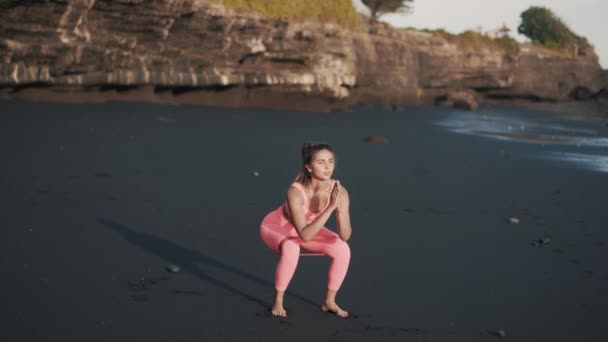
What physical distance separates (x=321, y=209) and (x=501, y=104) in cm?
5017

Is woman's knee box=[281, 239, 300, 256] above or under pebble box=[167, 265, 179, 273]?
above

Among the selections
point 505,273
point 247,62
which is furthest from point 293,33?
point 505,273

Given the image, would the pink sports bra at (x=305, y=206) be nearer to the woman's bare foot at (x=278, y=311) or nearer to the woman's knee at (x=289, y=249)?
the woman's knee at (x=289, y=249)

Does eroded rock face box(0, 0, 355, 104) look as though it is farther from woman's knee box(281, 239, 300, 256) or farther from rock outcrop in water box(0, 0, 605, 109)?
woman's knee box(281, 239, 300, 256)

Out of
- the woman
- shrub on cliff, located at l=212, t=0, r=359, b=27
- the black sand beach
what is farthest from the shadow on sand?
shrub on cliff, located at l=212, t=0, r=359, b=27

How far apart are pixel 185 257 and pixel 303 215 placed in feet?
5.88

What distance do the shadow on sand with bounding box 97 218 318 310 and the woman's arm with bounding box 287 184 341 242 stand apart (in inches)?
28.9

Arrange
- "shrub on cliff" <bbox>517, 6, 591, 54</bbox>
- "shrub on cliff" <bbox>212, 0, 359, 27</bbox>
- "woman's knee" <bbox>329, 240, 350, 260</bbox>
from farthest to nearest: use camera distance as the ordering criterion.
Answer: "shrub on cliff" <bbox>517, 6, 591, 54</bbox> < "shrub on cliff" <bbox>212, 0, 359, 27</bbox> < "woman's knee" <bbox>329, 240, 350, 260</bbox>

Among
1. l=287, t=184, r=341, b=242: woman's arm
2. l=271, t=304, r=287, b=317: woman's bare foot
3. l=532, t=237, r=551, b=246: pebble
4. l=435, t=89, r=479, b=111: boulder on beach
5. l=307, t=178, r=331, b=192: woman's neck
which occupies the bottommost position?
l=435, t=89, r=479, b=111: boulder on beach

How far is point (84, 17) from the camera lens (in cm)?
1814

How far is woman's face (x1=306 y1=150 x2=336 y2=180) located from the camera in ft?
14.5

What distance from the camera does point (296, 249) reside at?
4488 mm

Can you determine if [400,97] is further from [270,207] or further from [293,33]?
[270,207]

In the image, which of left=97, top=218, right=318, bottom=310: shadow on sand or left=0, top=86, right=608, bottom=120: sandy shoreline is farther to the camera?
left=0, top=86, right=608, bottom=120: sandy shoreline
